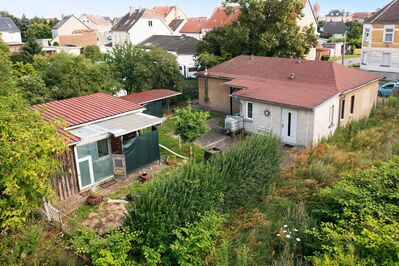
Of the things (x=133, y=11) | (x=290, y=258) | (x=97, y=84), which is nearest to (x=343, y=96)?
(x=290, y=258)

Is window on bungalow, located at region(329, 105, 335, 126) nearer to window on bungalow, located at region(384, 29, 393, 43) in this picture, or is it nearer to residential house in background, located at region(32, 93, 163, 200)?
residential house in background, located at region(32, 93, 163, 200)

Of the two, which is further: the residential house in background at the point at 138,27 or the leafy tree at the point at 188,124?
the residential house in background at the point at 138,27

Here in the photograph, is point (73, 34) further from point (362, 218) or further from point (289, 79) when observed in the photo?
point (362, 218)

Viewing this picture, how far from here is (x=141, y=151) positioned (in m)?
15.6

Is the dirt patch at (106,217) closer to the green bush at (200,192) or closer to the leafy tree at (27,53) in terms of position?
the green bush at (200,192)

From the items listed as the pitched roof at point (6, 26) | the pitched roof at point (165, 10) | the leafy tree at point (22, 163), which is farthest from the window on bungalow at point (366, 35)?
the pitched roof at point (6, 26)

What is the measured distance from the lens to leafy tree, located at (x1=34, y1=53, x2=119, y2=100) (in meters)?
22.1

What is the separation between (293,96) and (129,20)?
44.9m

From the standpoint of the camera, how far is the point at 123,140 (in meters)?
15.5

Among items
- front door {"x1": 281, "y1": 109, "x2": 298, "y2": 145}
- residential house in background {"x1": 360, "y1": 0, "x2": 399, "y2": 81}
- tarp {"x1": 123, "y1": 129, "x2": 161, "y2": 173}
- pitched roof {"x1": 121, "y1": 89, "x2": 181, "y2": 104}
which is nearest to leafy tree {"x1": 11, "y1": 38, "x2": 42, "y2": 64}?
pitched roof {"x1": 121, "y1": 89, "x2": 181, "y2": 104}

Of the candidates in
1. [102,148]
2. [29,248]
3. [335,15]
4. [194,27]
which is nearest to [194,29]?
[194,27]

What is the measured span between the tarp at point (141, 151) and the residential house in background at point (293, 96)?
18.3 feet

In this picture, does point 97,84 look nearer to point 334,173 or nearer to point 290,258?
point 334,173

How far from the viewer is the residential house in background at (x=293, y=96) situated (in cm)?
1805
